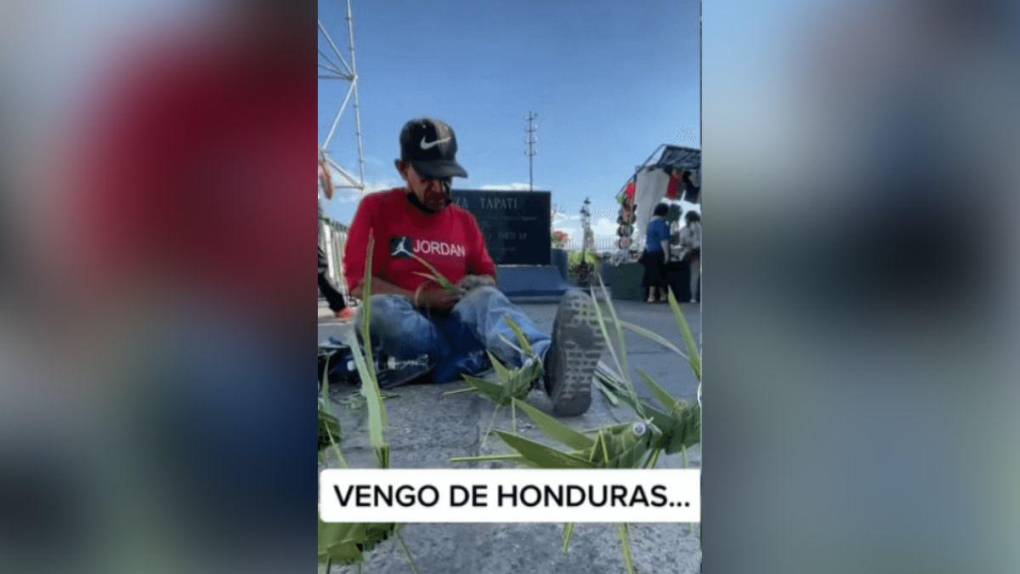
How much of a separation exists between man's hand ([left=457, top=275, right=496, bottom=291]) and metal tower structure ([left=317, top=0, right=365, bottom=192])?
0.34 meters

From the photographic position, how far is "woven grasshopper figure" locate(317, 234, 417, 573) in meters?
1.25

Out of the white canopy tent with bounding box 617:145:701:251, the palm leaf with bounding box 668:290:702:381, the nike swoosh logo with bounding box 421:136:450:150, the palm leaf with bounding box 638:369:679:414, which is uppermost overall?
the nike swoosh logo with bounding box 421:136:450:150

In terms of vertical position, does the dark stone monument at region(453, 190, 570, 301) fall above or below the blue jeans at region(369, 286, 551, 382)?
above

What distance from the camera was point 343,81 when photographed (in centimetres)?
120

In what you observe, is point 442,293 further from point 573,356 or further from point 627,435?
point 627,435

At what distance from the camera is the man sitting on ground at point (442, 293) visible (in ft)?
4.05

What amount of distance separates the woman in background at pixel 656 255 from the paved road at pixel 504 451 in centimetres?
4

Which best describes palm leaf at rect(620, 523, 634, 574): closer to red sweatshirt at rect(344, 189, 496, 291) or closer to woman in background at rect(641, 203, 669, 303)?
woman in background at rect(641, 203, 669, 303)

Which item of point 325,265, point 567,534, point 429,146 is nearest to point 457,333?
point 325,265

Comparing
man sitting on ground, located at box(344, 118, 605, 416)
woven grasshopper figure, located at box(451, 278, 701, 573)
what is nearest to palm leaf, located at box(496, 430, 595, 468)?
woven grasshopper figure, located at box(451, 278, 701, 573)

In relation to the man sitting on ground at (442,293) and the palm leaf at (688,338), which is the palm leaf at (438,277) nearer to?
the man sitting on ground at (442,293)

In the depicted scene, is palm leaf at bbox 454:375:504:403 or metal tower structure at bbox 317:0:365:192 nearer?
metal tower structure at bbox 317:0:365:192

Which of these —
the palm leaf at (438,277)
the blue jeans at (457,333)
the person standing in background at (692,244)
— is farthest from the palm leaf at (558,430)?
the person standing in background at (692,244)
